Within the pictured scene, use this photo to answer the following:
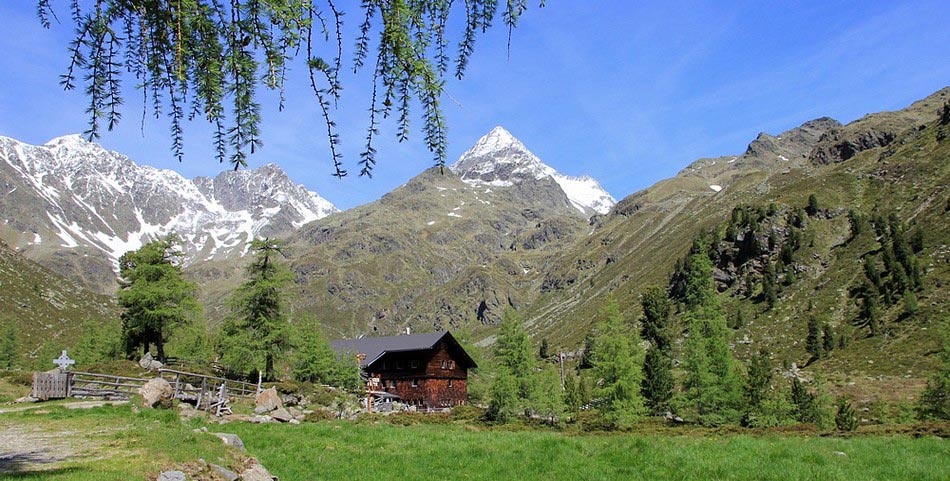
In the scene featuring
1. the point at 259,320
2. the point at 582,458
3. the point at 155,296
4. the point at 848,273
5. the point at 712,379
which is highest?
the point at 848,273

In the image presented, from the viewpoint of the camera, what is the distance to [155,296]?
158 feet

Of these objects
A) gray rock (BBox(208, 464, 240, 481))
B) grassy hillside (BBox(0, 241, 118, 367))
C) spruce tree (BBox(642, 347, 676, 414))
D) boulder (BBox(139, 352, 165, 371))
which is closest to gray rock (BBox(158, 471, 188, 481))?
gray rock (BBox(208, 464, 240, 481))

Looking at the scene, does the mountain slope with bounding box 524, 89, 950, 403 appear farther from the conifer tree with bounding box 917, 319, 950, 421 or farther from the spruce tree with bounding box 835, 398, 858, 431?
the conifer tree with bounding box 917, 319, 950, 421

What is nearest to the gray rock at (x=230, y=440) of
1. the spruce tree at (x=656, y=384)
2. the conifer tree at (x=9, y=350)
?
the spruce tree at (x=656, y=384)

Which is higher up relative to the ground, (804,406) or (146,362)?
(146,362)

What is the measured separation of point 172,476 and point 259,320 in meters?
41.5

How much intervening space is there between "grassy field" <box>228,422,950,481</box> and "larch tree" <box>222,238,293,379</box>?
88.1 feet

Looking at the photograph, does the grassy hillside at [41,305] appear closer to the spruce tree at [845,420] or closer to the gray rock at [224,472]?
the gray rock at [224,472]

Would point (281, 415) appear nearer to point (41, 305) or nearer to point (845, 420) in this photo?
point (845, 420)

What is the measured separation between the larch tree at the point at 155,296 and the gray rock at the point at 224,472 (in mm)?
41323

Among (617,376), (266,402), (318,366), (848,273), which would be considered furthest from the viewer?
(848,273)

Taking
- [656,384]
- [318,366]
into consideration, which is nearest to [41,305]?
[318,366]

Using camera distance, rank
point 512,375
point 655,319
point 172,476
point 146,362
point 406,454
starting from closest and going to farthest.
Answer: point 172,476
point 406,454
point 146,362
point 512,375
point 655,319

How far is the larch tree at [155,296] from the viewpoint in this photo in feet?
159
